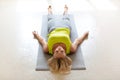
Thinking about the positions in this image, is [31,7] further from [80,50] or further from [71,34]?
[80,50]

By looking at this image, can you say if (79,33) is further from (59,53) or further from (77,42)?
(59,53)

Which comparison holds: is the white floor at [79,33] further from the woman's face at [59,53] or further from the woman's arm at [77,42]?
the woman's face at [59,53]

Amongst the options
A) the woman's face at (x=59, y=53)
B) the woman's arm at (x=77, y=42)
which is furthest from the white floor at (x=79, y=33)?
the woman's face at (x=59, y=53)

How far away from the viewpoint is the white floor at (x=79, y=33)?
216 centimetres

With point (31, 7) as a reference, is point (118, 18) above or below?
below

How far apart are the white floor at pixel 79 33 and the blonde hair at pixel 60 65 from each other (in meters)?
0.06

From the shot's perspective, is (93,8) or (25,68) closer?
(25,68)

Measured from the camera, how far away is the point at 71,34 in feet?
8.99

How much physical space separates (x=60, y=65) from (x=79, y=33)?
79 cm

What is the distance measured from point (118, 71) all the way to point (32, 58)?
0.89 m

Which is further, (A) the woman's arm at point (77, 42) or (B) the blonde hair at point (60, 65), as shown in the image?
(A) the woman's arm at point (77, 42)

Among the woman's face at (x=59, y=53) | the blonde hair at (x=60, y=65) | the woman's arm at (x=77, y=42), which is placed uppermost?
the woman's arm at (x=77, y=42)

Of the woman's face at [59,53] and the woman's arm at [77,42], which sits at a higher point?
the woman's arm at [77,42]

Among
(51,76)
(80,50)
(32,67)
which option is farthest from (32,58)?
(80,50)
